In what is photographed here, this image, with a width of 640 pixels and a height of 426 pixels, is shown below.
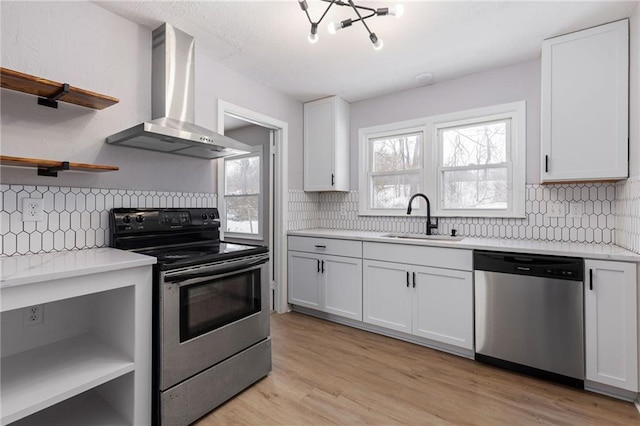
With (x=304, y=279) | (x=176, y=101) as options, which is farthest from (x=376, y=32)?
(x=304, y=279)

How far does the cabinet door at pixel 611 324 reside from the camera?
1.86 metres

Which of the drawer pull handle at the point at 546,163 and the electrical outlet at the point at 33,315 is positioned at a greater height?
the drawer pull handle at the point at 546,163

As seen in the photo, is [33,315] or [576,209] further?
[576,209]

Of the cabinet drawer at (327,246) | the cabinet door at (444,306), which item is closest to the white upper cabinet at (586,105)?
the cabinet door at (444,306)

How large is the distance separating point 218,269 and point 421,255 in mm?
1662

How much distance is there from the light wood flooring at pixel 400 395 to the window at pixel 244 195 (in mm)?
2433

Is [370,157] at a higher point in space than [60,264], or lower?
higher

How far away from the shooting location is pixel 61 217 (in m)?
1.84

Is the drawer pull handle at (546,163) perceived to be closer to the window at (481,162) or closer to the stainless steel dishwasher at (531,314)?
the window at (481,162)

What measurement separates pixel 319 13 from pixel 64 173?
1.92m

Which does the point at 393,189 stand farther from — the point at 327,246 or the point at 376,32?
the point at 376,32

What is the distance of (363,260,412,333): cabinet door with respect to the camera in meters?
2.72

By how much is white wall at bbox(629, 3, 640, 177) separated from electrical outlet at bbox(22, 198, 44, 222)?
11.8 feet

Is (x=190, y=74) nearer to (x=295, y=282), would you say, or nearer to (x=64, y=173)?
(x=64, y=173)
